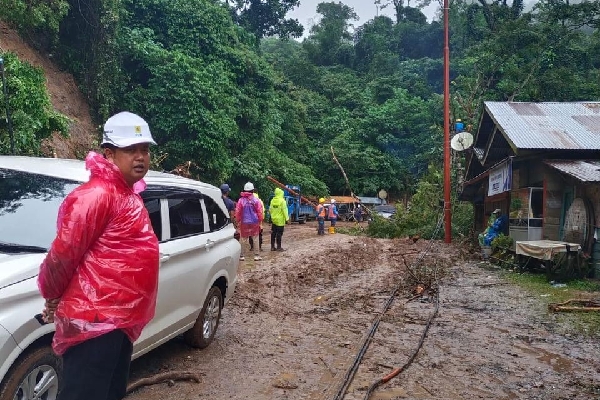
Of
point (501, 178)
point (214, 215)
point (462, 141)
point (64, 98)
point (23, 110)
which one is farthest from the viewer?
point (64, 98)

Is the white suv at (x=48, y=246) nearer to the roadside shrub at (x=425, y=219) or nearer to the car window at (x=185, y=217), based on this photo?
the car window at (x=185, y=217)

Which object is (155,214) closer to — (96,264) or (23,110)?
(96,264)

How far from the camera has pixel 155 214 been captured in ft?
15.7

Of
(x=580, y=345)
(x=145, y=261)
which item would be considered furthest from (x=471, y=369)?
(x=145, y=261)

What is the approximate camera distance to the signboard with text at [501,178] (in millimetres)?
15234

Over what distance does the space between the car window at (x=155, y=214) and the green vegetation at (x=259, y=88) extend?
7.92 m

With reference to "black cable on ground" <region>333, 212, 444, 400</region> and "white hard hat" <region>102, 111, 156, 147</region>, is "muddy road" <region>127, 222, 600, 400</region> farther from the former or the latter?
"white hard hat" <region>102, 111, 156, 147</region>

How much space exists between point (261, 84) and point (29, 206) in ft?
89.8

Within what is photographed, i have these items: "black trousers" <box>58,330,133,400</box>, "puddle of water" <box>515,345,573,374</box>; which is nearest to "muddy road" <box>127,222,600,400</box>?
"puddle of water" <box>515,345,573,374</box>

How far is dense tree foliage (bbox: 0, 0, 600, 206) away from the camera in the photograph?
22641 mm

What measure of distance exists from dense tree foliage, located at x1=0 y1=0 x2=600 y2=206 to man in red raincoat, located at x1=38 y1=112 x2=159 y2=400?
14964 millimetres

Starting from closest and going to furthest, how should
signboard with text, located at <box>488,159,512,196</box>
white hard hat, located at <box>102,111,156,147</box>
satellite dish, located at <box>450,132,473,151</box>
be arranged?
white hard hat, located at <box>102,111,156,147</box> → signboard with text, located at <box>488,159,512,196</box> → satellite dish, located at <box>450,132,473,151</box>

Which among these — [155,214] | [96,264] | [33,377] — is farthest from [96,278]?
[155,214]

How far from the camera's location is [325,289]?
10633mm
